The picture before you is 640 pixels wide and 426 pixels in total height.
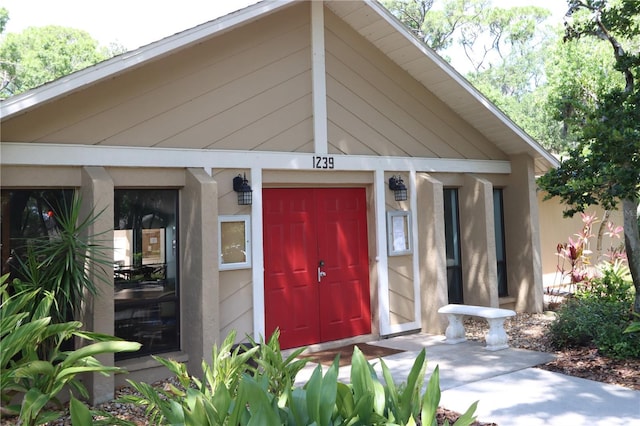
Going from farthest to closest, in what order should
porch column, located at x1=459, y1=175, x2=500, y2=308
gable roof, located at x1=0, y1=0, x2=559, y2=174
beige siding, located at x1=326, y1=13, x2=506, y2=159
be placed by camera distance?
porch column, located at x1=459, y1=175, x2=500, y2=308 < beige siding, located at x1=326, y1=13, x2=506, y2=159 < gable roof, located at x1=0, y1=0, x2=559, y2=174

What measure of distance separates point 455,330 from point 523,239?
2992 mm

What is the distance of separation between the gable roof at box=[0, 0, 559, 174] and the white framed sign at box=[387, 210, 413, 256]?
2172mm

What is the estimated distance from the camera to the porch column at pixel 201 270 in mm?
6164

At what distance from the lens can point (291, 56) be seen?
745 cm

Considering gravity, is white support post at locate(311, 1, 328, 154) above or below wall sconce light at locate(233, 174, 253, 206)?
above

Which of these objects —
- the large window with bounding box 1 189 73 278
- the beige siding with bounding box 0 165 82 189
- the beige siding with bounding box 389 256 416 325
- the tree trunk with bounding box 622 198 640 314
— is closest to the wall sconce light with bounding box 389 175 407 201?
the beige siding with bounding box 389 256 416 325

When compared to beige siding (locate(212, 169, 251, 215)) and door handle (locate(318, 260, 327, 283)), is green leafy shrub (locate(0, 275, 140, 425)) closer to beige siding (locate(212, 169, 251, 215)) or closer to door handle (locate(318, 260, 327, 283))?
beige siding (locate(212, 169, 251, 215))

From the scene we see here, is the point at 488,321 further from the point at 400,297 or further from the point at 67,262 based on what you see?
the point at 67,262

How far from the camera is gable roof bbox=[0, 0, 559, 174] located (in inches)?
215

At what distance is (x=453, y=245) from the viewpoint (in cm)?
945

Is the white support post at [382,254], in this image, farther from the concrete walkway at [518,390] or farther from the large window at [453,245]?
the large window at [453,245]

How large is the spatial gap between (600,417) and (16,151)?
20.3 ft

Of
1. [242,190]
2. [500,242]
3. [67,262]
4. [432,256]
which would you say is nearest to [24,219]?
[67,262]

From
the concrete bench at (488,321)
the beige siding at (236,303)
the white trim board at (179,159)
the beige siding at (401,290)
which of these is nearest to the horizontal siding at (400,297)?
the beige siding at (401,290)
